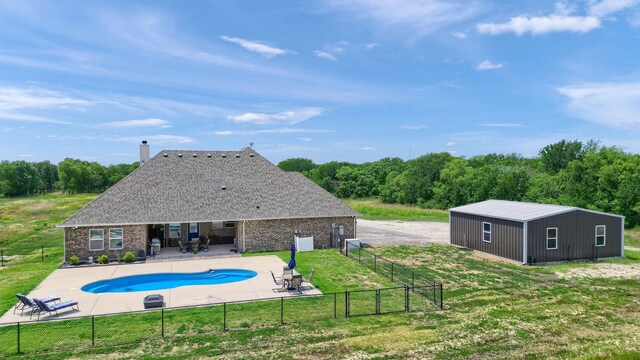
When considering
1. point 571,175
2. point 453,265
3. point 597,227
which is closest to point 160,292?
point 453,265

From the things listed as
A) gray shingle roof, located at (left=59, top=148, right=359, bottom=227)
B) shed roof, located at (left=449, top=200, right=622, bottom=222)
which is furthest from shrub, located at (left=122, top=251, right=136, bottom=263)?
shed roof, located at (left=449, top=200, right=622, bottom=222)

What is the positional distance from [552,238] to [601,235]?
11.9 feet

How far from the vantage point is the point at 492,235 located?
88.6 ft

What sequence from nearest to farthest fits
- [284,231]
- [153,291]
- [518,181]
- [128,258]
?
[153,291]
[128,258]
[284,231]
[518,181]

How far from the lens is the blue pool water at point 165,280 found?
1975cm

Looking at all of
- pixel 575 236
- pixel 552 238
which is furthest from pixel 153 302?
pixel 575 236

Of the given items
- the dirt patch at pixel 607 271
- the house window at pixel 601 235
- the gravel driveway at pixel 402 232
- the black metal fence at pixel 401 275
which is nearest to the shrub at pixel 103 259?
the black metal fence at pixel 401 275

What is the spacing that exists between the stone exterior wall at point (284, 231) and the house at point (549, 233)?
9.42m

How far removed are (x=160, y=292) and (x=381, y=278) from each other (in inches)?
397

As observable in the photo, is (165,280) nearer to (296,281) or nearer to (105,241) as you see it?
(105,241)

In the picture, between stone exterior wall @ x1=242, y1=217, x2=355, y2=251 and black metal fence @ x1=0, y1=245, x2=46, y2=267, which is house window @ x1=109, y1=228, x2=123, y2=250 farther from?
stone exterior wall @ x1=242, y1=217, x2=355, y2=251

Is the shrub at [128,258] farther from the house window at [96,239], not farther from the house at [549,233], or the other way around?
the house at [549,233]

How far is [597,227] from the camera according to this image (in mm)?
25641

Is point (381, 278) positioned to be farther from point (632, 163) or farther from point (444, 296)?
point (632, 163)
